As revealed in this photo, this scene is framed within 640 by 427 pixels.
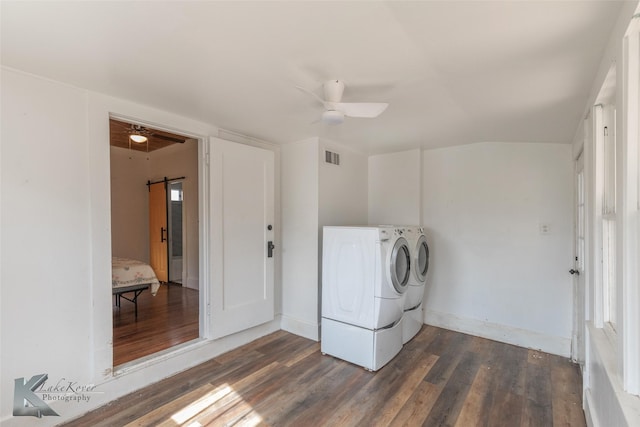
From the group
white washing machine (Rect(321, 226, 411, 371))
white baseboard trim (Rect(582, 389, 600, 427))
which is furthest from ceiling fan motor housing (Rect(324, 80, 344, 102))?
white baseboard trim (Rect(582, 389, 600, 427))

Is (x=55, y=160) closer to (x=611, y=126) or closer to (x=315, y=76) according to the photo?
(x=315, y=76)

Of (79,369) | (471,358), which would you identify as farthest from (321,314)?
(79,369)

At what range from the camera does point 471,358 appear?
2773 millimetres

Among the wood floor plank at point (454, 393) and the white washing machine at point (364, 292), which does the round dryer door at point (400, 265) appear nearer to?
the white washing machine at point (364, 292)

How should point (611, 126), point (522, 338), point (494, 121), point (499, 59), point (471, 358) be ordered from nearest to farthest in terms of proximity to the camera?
point (499, 59) → point (611, 126) → point (494, 121) → point (471, 358) → point (522, 338)

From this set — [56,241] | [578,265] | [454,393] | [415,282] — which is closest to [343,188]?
[415,282]

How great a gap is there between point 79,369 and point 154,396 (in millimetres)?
548

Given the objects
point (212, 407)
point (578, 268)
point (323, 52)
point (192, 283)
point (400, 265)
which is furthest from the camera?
point (192, 283)

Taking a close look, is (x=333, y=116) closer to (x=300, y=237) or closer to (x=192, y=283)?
(x=300, y=237)

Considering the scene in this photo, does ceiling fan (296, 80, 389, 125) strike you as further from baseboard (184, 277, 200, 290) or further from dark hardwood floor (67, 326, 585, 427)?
baseboard (184, 277, 200, 290)

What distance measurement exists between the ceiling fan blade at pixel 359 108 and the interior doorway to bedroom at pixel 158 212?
10.7 feet

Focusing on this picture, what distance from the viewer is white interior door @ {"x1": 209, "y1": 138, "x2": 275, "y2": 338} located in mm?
2770

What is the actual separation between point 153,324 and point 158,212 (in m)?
2.85

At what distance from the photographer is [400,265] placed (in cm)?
290
